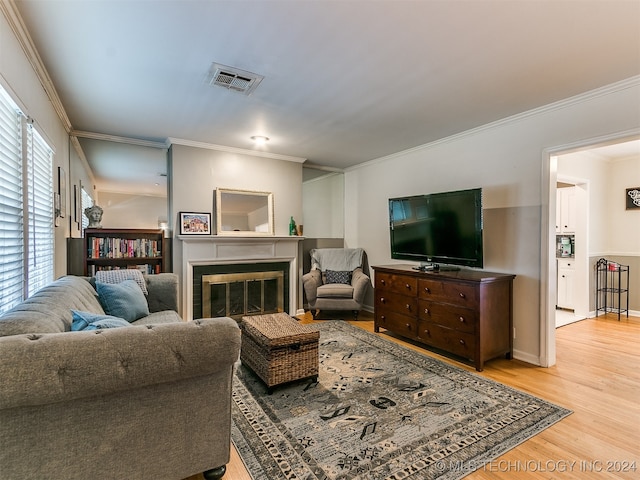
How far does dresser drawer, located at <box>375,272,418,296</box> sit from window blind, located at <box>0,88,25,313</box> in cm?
325

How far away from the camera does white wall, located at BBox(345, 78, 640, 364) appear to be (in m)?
2.56

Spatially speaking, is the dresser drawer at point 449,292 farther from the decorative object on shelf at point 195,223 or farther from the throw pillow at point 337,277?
the decorative object on shelf at point 195,223

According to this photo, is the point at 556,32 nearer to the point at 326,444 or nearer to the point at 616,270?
the point at 326,444

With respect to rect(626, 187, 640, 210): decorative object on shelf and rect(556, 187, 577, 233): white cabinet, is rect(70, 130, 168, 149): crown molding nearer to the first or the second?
rect(556, 187, 577, 233): white cabinet

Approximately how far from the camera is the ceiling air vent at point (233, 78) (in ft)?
7.41

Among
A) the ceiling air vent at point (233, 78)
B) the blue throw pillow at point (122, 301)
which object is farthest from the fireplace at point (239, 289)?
the ceiling air vent at point (233, 78)

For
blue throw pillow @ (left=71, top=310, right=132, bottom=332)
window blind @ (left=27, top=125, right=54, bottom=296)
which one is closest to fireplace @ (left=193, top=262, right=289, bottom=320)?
window blind @ (left=27, top=125, right=54, bottom=296)

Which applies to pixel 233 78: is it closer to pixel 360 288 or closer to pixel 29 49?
pixel 29 49

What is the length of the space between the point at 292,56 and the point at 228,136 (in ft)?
6.39

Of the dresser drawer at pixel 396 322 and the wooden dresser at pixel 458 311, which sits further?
the dresser drawer at pixel 396 322

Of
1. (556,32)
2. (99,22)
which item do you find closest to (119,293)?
(99,22)

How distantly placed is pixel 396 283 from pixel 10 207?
335cm

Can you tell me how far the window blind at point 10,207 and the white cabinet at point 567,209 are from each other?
6355 mm

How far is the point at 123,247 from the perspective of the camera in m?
3.69
